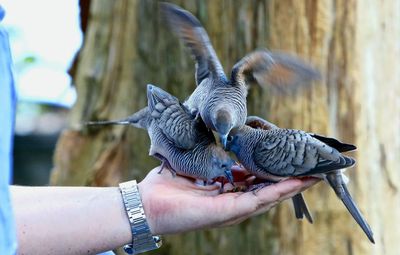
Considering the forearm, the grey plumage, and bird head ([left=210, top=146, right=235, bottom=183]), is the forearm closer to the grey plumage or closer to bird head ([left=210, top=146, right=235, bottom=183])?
bird head ([left=210, top=146, right=235, bottom=183])

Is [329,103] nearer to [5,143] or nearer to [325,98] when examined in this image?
[325,98]

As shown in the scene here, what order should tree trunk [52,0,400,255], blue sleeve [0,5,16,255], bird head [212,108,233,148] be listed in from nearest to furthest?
blue sleeve [0,5,16,255]
bird head [212,108,233,148]
tree trunk [52,0,400,255]

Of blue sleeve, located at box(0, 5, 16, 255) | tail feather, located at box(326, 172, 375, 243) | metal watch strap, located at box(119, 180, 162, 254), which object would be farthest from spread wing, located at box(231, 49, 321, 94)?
blue sleeve, located at box(0, 5, 16, 255)

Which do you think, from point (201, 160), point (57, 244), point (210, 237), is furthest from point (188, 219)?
point (210, 237)

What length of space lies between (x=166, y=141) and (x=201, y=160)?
16 centimetres

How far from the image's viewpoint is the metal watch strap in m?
2.19

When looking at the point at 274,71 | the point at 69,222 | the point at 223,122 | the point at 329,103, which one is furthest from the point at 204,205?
the point at 329,103

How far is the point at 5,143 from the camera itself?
1.38 metres

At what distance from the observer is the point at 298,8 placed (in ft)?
11.1

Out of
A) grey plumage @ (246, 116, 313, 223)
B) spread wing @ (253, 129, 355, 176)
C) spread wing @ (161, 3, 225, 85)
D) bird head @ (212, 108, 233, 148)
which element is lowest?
grey plumage @ (246, 116, 313, 223)

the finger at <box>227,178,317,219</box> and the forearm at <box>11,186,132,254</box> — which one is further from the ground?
the finger at <box>227,178,317,219</box>

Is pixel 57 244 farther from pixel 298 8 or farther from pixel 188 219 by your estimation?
pixel 298 8

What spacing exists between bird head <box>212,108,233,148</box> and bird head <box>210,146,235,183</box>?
0.05 m

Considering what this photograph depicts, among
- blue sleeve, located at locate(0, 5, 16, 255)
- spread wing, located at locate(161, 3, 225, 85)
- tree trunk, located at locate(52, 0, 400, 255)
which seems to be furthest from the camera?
tree trunk, located at locate(52, 0, 400, 255)
